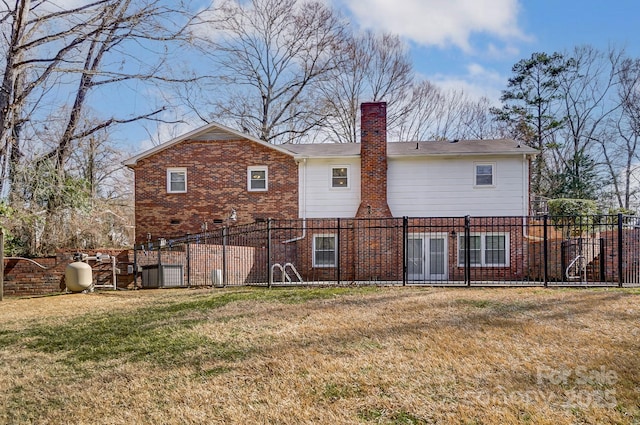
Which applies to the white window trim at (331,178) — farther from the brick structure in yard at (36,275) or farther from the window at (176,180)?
the brick structure in yard at (36,275)

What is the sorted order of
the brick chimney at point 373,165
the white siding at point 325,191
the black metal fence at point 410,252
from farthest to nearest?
the white siding at point 325,191
the brick chimney at point 373,165
the black metal fence at point 410,252

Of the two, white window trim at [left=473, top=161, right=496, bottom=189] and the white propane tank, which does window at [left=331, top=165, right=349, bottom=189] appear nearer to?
white window trim at [left=473, top=161, right=496, bottom=189]

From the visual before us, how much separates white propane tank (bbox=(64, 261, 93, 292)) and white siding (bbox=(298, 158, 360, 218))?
7.35 metres

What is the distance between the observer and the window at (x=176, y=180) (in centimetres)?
1733

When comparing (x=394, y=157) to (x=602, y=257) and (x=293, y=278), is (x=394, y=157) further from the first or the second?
(x=602, y=257)

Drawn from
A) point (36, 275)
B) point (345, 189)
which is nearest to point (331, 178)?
point (345, 189)

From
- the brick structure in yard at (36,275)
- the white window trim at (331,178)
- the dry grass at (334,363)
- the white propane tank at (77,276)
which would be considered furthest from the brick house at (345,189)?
the dry grass at (334,363)

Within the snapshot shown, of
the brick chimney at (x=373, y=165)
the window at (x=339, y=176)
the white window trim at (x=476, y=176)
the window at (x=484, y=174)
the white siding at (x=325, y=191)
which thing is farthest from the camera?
the window at (x=339, y=176)

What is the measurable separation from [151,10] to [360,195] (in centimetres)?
956

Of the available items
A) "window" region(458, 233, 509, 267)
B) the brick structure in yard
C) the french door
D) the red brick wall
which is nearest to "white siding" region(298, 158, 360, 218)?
the red brick wall

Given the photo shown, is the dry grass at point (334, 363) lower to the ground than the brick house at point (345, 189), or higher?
lower

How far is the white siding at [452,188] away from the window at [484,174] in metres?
0.15

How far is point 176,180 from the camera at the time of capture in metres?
17.4

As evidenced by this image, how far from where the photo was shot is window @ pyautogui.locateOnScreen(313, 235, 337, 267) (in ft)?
54.0
